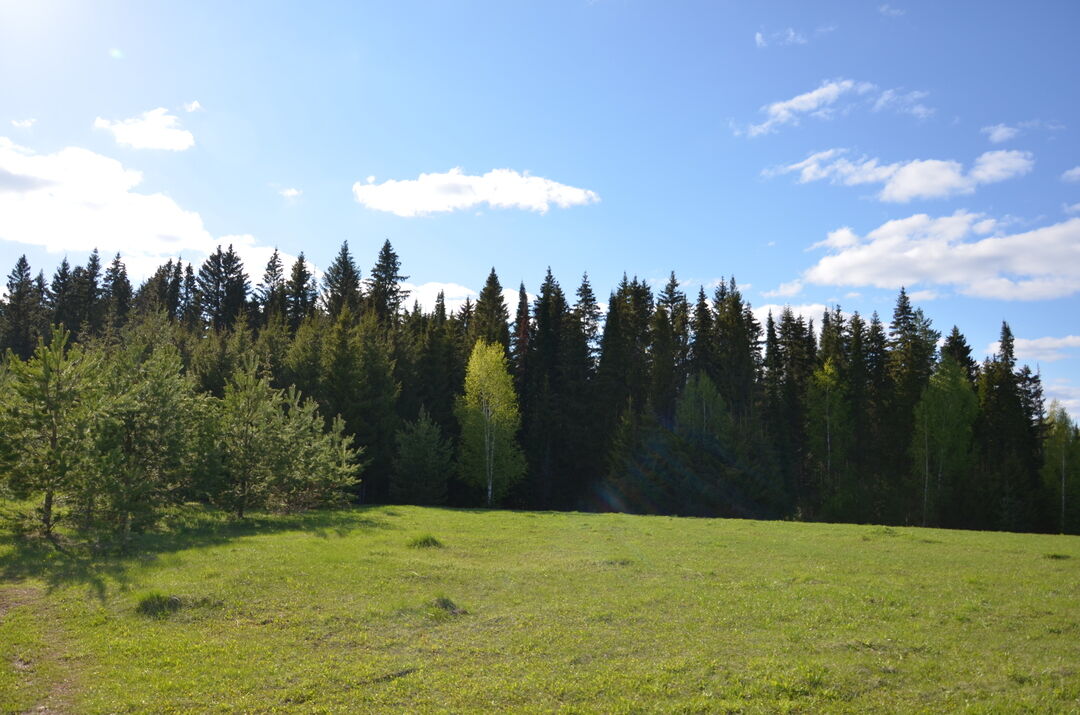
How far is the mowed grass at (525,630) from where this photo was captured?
10.4m

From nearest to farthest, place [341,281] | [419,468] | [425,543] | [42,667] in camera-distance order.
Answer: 1. [42,667]
2. [425,543]
3. [419,468]
4. [341,281]

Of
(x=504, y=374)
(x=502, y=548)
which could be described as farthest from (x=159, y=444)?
(x=504, y=374)

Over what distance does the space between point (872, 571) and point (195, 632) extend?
21167mm

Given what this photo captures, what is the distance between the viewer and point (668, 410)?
7175cm

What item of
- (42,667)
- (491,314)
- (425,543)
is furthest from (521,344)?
(42,667)

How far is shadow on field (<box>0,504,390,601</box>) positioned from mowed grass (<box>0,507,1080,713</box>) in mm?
193

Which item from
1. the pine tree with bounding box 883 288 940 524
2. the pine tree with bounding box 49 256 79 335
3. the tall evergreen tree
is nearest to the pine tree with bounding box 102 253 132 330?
the pine tree with bounding box 49 256 79 335

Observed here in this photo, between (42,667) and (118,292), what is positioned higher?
(118,292)

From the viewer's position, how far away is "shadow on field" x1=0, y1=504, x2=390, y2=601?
18578mm

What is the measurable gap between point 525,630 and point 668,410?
2355 inches

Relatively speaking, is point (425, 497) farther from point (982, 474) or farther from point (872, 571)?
point (982, 474)

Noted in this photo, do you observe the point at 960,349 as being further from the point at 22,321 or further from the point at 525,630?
the point at 22,321

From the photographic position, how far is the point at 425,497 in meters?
55.8

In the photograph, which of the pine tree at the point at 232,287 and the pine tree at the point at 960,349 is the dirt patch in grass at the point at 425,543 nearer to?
the pine tree at the point at 960,349
